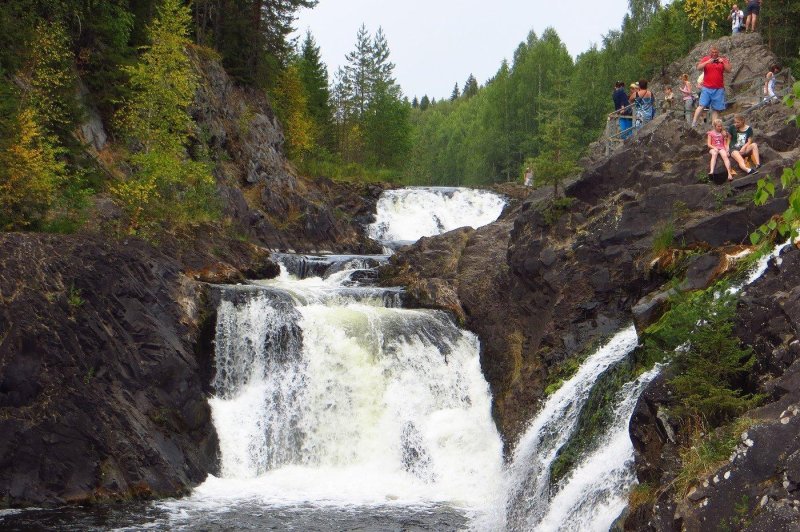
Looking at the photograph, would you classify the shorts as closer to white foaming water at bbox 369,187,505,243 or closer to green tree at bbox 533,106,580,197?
green tree at bbox 533,106,580,197

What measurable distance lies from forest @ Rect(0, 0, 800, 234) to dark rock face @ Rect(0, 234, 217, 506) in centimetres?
208

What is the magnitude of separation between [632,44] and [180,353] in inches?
2028

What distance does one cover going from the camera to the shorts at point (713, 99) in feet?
56.6

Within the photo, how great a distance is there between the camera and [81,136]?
23.2m

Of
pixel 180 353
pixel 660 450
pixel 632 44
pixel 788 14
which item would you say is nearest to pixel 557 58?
pixel 632 44

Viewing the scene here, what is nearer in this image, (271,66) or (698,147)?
(698,147)

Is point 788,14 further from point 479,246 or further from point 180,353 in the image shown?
point 180,353

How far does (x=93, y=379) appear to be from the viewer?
14688mm

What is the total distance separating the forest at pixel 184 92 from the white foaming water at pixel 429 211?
5.26m

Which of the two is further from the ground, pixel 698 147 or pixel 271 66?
pixel 271 66

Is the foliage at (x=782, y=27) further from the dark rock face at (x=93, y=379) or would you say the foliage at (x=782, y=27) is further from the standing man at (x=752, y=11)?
the dark rock face at (x=93, y=379)

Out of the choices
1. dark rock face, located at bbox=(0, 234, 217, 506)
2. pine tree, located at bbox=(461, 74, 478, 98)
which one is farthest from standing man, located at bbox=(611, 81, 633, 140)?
pine tree, located at bbox=(461, 74, 478, 98)

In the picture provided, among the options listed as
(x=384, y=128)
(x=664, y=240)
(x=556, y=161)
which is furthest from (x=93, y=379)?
(x=384, y=128)

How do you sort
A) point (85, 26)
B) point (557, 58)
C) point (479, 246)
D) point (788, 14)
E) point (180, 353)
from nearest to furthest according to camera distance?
point (180, 353), point (479, 246), point (85, 26), point (788, 14), point (557, 58)
